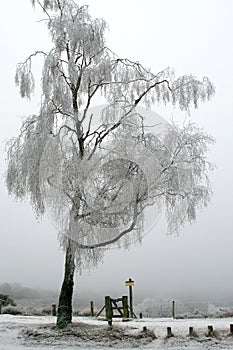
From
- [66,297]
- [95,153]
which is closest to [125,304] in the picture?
[66,297]

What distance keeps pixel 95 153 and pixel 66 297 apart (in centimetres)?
476

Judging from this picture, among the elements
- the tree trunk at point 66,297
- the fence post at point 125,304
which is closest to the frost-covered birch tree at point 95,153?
the tree trunk at point 66,297

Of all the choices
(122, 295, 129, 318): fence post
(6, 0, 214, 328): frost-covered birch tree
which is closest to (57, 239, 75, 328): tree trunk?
(6, 0, 214, 328): frost-covered birch tree

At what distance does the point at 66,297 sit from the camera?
49.1ft

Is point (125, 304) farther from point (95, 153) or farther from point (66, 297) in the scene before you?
point (95, 153)

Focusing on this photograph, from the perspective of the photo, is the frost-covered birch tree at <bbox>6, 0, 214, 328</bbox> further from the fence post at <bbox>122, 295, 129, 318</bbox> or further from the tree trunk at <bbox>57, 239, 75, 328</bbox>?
the fence post at <bbox>122, 295, 129, 318</bbox>

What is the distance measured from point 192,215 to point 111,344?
5.07 meters

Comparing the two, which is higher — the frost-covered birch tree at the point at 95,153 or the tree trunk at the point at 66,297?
the frost-covered birch tree at the point at 95,153

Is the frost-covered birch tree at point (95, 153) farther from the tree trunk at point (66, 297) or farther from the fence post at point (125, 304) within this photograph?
the fence post at point (125, 304)

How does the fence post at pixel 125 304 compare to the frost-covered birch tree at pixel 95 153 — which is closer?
the frost-covered birch tree at pixel 95 153

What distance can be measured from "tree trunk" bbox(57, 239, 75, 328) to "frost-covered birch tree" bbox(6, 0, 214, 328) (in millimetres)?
31

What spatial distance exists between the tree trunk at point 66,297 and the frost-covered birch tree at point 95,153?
31mm

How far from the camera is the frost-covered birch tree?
13992mm

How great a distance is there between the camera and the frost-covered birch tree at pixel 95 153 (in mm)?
13992
